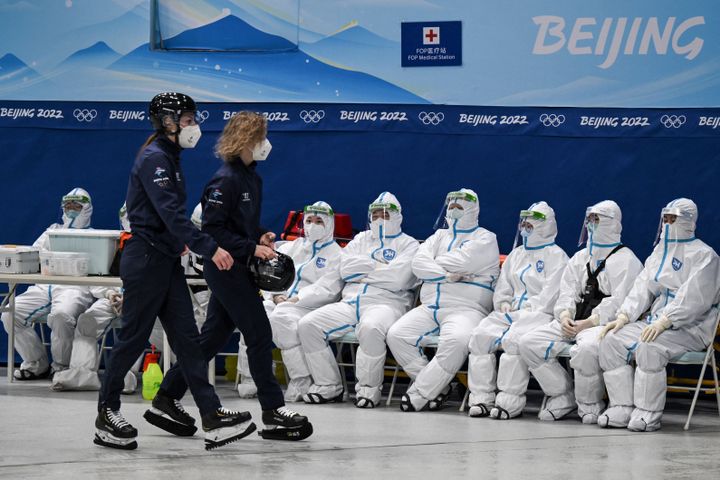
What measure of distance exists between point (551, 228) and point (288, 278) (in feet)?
8.79

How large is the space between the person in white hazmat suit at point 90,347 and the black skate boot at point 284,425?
7.67ft

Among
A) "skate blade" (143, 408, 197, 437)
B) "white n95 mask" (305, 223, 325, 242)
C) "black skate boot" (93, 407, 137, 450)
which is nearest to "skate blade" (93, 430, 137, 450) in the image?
"black skate boot" (93, 407, 137, 450)

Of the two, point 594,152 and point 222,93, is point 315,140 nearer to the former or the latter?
point 222,93

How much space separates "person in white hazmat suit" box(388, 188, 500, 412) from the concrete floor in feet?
0.84

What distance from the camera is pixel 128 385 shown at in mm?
8352

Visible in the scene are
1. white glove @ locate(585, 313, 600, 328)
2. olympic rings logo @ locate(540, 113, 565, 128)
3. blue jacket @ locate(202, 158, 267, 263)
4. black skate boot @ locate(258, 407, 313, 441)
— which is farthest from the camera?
olympic rings logo @ locate(540, 113, 565, 128)

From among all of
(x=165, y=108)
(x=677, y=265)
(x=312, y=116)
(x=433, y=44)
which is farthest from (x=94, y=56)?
(x=677, y=265)

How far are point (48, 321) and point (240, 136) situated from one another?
356cm

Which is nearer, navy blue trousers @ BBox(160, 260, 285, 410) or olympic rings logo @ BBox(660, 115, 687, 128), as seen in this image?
navy blue trousers @ BBox(160, 260, 285, 410)

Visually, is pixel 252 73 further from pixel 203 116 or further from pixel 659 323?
pixel 659 323

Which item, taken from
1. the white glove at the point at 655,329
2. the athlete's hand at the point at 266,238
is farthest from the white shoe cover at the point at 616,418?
the athlete's hand at the point at 266,238

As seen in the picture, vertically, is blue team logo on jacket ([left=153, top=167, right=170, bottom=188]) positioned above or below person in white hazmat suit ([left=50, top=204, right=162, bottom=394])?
above

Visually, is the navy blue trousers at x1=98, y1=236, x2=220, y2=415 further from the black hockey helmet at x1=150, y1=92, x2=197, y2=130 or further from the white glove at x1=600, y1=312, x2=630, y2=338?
the white glove at x1=600, y1=312, x2=630, y2=338

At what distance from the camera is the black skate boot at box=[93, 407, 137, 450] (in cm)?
592
